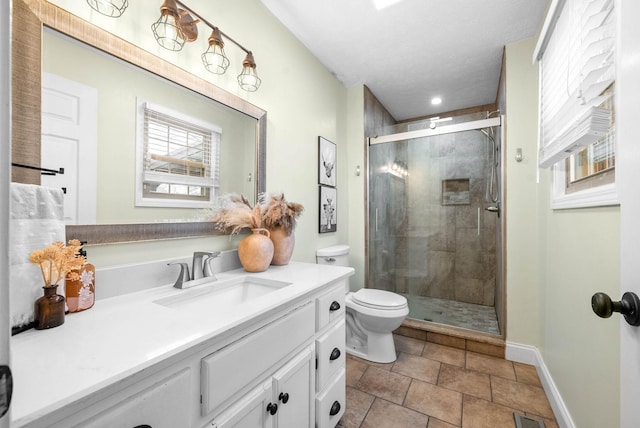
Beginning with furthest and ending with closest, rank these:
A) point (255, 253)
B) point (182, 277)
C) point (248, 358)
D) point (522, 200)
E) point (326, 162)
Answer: point (326, 162) → point (522, 200) → point (255, 253) → point (182, 277) → point (248, 358)

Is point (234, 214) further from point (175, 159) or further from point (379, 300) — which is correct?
point (379, 300)

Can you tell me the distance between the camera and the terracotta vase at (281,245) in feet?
5.08

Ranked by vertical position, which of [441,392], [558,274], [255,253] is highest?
[255,253]

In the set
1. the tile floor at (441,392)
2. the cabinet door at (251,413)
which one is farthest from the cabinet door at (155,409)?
the tile floor at (441,392)

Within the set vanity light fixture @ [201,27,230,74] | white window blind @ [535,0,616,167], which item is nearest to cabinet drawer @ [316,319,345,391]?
white window blind @ [535,0,616,167]

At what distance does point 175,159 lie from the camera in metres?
1.22

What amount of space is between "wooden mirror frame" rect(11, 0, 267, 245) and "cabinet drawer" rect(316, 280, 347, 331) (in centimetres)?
69

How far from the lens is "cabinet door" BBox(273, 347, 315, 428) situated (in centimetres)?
95

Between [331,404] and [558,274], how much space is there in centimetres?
145

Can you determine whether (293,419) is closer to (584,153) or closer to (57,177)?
(57,177)

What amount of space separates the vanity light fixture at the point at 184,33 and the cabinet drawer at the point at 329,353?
1.44 m

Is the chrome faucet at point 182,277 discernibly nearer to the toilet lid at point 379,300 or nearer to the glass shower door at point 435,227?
the toilet lid at point 379,300

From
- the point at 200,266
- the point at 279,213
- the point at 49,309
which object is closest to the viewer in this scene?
the point at 49,309

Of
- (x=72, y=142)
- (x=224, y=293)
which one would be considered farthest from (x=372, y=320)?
(x=72, y=142)
